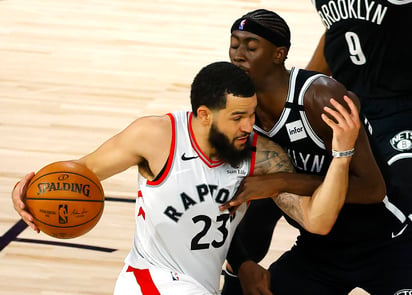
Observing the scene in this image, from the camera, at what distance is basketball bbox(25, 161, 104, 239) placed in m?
3.32

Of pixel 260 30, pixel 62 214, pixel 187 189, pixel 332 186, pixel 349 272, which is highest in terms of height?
pixel 260 30

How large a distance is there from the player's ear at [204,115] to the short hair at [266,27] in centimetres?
43

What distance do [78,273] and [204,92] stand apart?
6.55 ft

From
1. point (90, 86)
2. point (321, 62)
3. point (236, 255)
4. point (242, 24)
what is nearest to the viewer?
point (242, 24)

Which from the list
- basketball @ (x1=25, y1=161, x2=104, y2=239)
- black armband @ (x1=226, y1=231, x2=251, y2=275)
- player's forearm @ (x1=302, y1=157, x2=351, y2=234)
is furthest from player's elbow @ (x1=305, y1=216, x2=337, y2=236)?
basketball @ (x1=25, y1=161, x2=104, y2=239)

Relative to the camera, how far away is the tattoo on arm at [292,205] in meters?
3.42

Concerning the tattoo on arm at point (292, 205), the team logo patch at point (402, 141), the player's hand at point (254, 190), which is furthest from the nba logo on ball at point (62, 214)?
the team logo patch at point (402, 141)

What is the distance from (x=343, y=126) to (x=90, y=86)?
5576 millimetres

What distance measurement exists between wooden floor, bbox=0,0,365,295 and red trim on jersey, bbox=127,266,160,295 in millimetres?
1276

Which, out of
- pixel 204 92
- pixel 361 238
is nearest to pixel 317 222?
pixel 361 238

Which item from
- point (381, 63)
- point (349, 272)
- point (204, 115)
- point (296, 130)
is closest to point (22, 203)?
point (204, 115)

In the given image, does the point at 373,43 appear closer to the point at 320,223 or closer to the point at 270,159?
the point at 270,159

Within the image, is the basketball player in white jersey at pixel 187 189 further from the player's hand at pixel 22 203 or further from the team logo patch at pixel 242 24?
the team logo patch at pixel 242 24

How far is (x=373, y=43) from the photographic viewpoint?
13.3 ft
